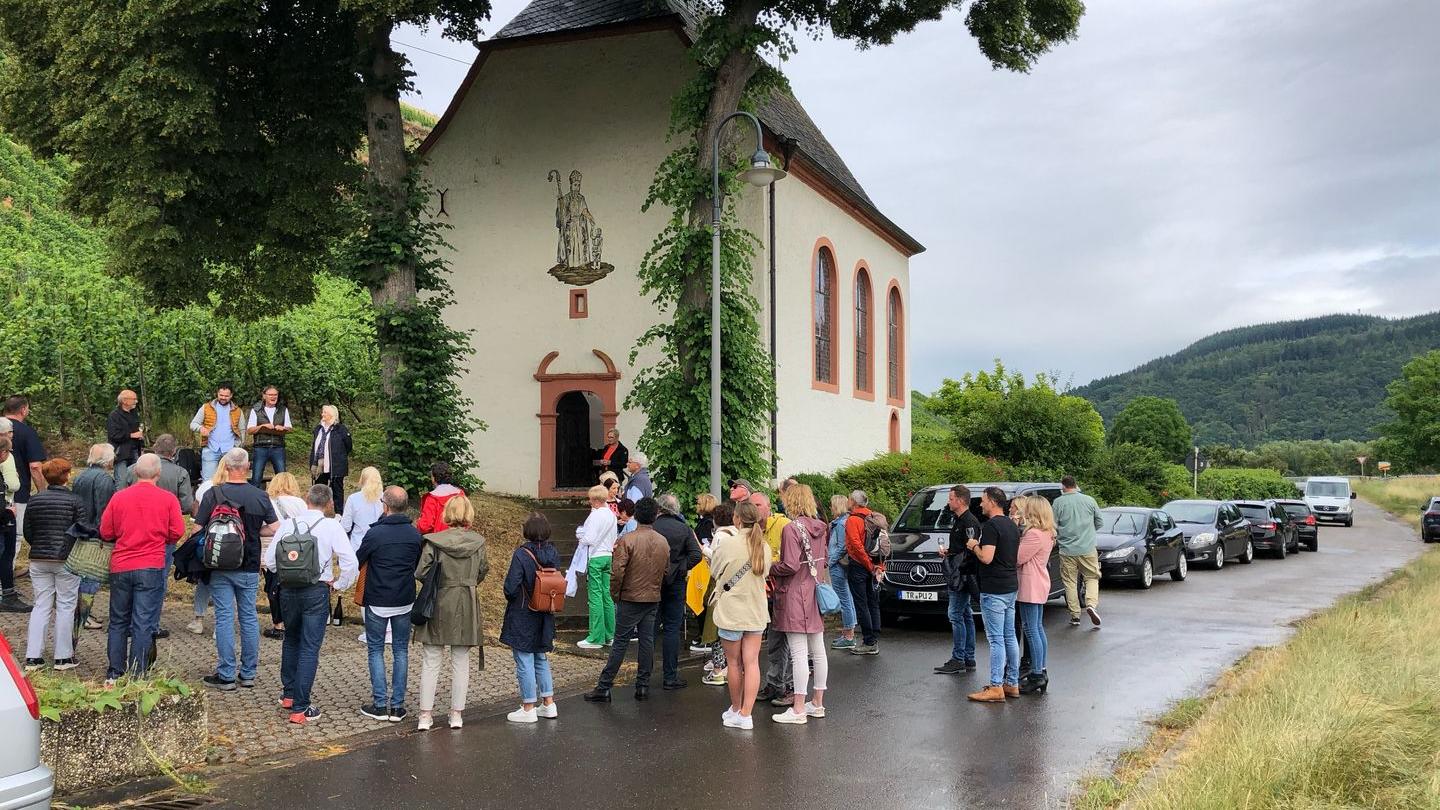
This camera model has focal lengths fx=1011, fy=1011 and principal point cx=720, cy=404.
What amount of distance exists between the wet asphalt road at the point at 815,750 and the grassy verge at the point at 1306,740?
1.37 feet

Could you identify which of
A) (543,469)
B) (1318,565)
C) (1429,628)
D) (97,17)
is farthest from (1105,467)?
(97,17)

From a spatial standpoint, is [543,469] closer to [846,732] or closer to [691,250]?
[691,250]

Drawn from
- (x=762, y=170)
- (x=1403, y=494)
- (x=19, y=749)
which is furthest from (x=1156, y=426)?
(x=19, y=749)

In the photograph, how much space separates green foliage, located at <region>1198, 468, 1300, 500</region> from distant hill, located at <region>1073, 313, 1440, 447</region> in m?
65.3

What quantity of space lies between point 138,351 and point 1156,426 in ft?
333

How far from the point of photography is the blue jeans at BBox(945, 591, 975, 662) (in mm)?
9586

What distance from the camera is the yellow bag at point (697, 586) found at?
9.49m

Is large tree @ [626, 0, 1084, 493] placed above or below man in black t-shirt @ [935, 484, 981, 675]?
above

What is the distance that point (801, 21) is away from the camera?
1656 centimetres

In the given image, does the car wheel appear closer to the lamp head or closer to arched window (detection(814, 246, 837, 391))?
arched window (detection(814, 246, 837, 391))

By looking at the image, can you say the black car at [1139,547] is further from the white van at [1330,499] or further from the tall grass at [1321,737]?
the white van at [1330,499]

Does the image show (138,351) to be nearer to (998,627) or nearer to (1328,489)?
(998,627)

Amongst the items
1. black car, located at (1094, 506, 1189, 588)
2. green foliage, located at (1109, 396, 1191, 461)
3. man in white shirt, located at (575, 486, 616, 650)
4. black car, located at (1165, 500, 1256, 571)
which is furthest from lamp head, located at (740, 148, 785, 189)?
green foliage, located at (1109, 396, 1191, 461)

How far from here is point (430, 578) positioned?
7.58 meters
